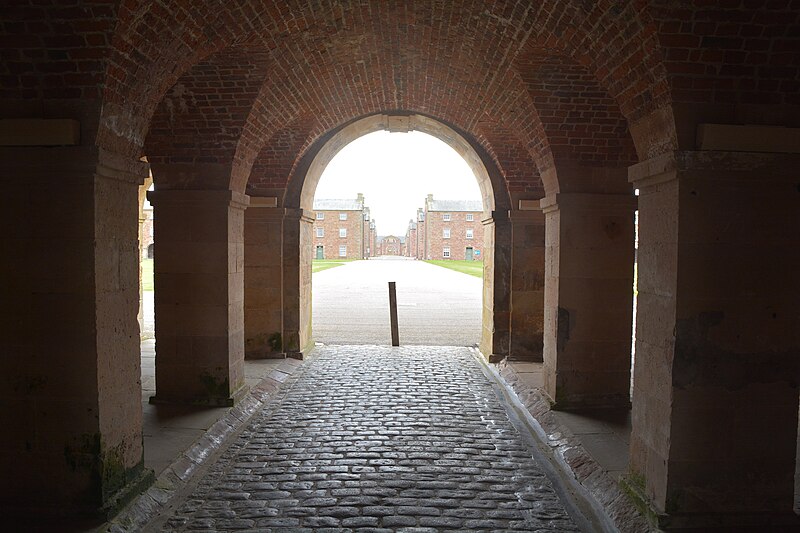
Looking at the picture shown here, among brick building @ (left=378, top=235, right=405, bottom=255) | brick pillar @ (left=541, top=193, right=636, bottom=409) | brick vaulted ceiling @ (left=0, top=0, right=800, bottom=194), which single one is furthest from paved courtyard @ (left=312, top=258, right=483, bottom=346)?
brick building @ (left=378, top=235, right=405, bottom=255)

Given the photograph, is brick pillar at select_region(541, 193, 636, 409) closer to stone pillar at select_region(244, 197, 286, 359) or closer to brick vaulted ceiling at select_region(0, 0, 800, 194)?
brick vaulted ceiling at select_region(0, 0, 800, 194)

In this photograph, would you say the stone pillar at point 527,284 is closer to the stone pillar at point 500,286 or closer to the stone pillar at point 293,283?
the stone pillar at point 500,286

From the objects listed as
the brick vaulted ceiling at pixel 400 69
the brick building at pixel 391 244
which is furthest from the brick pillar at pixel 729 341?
the brick building at pixel 391 244

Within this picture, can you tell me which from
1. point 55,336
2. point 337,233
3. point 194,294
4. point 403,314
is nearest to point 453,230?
point 337,233

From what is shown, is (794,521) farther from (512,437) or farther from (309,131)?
(309,131)

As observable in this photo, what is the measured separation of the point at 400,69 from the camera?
7.29 meters

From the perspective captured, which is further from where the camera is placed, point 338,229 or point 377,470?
point 338,229

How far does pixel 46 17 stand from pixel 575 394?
20.6 ft

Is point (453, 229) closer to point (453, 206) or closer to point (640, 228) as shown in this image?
point (453, 206)

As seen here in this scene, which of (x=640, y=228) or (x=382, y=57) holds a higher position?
(x=382, y=57)

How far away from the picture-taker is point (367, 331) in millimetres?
12680

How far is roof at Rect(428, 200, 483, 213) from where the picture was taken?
6222 centimetres

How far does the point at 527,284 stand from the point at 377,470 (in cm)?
514

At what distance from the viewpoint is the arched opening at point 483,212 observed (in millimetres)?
9211
